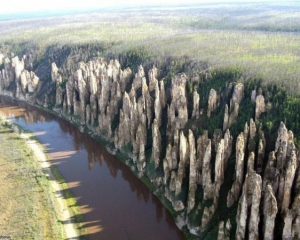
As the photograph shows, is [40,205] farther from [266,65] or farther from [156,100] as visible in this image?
[266,65]

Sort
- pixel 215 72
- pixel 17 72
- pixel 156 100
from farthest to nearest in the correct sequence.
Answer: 1. pixel 17 72
2. pixel 215 72
3. pixel 156 100

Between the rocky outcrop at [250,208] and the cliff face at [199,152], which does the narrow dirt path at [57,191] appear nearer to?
the cliff face at [199,152]

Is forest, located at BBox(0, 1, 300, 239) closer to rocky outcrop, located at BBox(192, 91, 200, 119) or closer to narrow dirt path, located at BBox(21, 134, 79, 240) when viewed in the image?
rocky outcrop, located at BBox(192, 91, 200, 119)

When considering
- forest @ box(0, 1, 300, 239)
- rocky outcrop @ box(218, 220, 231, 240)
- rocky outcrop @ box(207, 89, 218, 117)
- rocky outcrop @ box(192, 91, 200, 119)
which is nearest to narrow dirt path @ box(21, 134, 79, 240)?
forest @ box(0, 1, 300, 239)

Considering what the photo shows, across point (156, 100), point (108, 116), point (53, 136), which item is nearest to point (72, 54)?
point (53, 136)

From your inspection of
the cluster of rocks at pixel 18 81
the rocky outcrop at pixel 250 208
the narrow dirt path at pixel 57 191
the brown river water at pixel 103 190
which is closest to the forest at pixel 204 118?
the rocky outcrop at pixel 250 208

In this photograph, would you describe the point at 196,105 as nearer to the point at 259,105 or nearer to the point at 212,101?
the point at 212,101

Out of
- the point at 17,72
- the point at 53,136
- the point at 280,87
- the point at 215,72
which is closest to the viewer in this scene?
the point at 280,87
